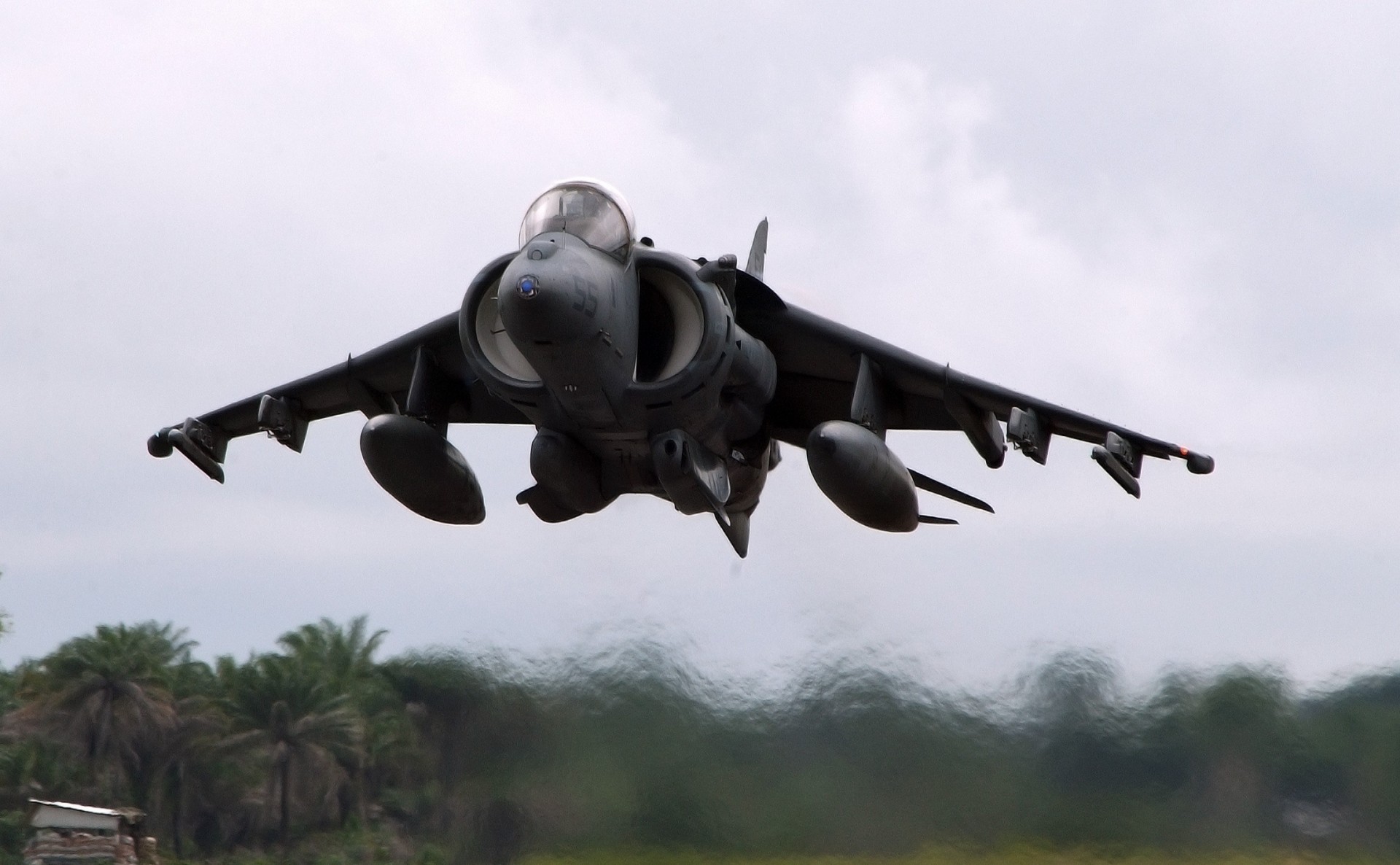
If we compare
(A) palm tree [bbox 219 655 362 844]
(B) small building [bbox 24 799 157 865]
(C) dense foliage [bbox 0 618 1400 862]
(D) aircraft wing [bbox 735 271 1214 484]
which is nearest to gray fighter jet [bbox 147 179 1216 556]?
(D) aircraft wing [bbox 735 271 1214 484]

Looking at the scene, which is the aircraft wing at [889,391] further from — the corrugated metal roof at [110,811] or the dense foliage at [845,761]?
the corrugated metal roof at [110,811]

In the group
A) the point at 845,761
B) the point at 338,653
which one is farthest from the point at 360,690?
the point at 845,761

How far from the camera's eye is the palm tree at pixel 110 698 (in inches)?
797

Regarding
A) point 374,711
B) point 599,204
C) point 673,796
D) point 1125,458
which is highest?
point 599,204

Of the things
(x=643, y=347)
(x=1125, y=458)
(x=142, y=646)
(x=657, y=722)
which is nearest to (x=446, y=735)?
(x=657, y=722)

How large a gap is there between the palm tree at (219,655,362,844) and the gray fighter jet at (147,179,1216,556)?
3.11 meters

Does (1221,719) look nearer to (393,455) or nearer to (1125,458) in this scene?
(1125,458)

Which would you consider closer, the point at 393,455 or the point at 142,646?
the point at 393,455

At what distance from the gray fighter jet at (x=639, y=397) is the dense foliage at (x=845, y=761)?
165 cm

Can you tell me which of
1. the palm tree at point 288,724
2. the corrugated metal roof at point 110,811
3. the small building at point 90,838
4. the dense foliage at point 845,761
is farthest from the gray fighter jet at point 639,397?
the small building at point 90,838

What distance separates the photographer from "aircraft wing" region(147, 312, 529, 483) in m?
15.0

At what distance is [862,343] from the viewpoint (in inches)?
571

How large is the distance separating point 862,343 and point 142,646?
1226 centimetres

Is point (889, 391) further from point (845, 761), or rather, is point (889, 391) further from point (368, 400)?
point (368, 400)
